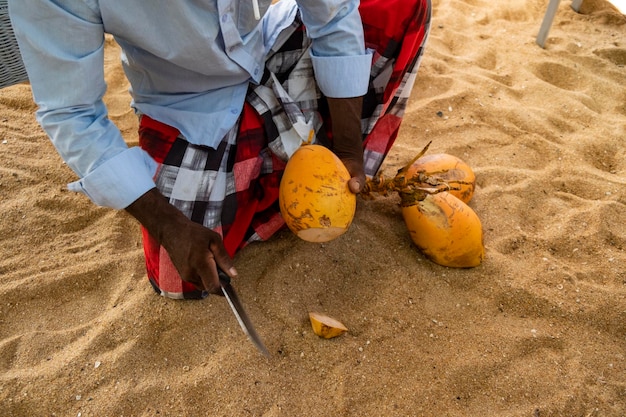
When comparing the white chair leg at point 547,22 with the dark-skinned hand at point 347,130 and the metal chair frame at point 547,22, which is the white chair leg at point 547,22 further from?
the dark-skinned hand at point 347,130

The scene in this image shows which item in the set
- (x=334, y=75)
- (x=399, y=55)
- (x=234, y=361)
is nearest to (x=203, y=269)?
(x=234, y=361)

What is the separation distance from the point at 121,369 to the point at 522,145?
5.99ft

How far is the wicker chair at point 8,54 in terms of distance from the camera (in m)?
1.67

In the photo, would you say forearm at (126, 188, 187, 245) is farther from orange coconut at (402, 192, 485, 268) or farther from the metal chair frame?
the metal chair frame

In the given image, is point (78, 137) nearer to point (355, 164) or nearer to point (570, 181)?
point (355, 164)

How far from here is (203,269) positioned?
1.27 meters

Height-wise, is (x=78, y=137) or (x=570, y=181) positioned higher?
(x=78, y=137)

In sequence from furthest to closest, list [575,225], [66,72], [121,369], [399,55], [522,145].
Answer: [522,145] < [575,225] < [399,55] < [121,369] < [66,72]

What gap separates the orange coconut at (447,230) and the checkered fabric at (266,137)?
365 mm

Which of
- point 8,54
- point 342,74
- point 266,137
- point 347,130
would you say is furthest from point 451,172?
point 8,54

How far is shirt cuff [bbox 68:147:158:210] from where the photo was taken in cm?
123

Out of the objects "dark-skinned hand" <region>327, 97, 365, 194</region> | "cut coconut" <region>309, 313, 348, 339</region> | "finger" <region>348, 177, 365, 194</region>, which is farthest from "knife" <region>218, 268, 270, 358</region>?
"dark-skinned hand" <region>327, 97, 365, 194</region>

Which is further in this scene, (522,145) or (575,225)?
(522,145)

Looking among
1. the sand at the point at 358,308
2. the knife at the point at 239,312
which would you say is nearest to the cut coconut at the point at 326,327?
the sand at the point at 358,308
